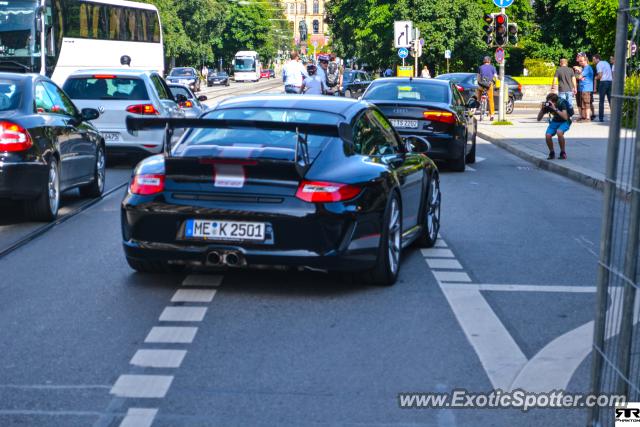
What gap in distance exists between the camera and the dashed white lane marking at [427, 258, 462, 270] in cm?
958

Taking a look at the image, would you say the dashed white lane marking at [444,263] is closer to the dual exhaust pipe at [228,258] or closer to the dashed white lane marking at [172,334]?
the dual exhaust pipe at [228,258]

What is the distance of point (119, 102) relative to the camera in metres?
19.5

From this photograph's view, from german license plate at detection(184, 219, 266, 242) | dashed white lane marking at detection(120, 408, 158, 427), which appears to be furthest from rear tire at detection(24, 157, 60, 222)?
dashed white lane marking at detection(120, 408, 158, 427)

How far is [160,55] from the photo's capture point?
44188 millimetres

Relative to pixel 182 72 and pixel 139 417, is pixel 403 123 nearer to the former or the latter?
pixel 139 417

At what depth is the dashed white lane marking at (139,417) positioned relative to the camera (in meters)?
5.06

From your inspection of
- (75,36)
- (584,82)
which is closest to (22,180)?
(584,82)

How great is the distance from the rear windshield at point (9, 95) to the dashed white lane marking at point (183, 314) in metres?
5.16

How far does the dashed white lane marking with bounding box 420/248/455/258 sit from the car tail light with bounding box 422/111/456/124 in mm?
8587

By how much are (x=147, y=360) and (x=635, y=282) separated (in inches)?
119

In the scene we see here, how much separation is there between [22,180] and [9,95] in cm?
106

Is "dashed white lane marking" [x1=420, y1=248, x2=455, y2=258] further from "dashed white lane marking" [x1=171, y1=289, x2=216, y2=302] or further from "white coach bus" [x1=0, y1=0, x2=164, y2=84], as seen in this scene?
"white coach bus" [x1=0, y1=0, x2=164, y2=84]

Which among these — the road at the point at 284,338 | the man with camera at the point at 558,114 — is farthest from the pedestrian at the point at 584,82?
the road at the point at 284,338

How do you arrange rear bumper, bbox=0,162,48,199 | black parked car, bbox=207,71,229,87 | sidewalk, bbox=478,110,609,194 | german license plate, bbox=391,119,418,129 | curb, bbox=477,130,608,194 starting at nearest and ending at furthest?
rear bumper, bbox=0,162,48,199, curb, bbox=477,130,608,194, sidewalk, bbox=478,110,609,194, german license plate, bbox=391,119,418,129, black parked car, bbox=207,71,229,87
